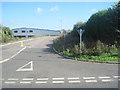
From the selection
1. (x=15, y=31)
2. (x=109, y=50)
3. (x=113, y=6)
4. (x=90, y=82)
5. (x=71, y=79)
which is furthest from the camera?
(x=15, y=31)

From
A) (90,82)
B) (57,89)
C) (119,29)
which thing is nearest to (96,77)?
(90,82)

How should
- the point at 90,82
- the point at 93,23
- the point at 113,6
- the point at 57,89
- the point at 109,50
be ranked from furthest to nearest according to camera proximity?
the point at 93,23 < the point at 113,6 < the point at 109,50 < the point at 90,82 < the point at 57,89

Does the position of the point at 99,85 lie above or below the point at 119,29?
below

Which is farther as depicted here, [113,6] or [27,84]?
[113,6]

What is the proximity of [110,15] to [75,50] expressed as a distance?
5.53 metres

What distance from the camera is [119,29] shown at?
12.8 metres

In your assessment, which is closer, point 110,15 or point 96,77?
point 96,77

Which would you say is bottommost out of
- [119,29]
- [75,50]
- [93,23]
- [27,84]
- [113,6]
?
[27,84]

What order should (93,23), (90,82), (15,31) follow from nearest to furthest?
(90,82) < (93,23) < (15,31)

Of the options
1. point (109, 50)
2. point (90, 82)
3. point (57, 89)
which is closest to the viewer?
point (57, 89)

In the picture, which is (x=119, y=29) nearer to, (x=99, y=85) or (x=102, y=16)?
(x=102, y=16)

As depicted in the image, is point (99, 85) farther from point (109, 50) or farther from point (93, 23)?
point (93, 23)

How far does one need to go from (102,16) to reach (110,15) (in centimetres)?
121

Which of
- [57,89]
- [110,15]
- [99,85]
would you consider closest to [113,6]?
[110,15]
